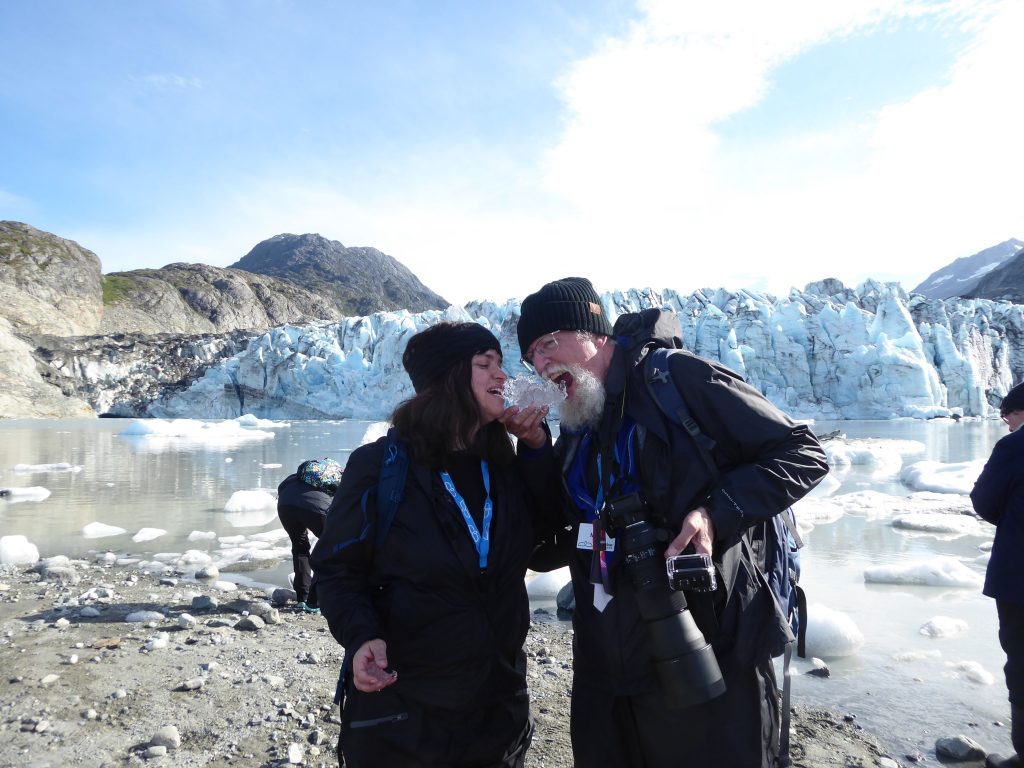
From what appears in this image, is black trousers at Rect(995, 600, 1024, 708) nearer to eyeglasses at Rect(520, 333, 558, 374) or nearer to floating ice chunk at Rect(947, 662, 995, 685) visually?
floating ice chunk at Rect(947, 662, 995, 685)

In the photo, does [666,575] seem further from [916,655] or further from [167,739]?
[916,655]

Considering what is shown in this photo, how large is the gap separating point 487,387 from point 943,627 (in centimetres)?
452

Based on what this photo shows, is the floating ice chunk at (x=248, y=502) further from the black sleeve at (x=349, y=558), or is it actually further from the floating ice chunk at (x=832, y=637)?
the black sleeve at (x=349, y=558)

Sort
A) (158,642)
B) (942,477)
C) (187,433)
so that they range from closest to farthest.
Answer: (158,642) < (942,477) < (187,433)

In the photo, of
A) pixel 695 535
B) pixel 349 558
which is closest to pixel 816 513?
pixel 695 535

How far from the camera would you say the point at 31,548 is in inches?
273

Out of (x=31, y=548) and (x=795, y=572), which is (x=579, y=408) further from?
(x=31, y=548)

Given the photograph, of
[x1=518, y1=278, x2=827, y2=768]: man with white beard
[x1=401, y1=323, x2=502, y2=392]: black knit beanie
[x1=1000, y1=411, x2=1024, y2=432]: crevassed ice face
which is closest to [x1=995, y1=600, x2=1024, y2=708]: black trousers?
[x1=1000, y1=411, x2=1024, y2=432]: crevassed ice face

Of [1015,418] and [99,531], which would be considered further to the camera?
[99,531]

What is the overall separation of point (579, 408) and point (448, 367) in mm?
425

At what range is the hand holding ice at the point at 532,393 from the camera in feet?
6.18

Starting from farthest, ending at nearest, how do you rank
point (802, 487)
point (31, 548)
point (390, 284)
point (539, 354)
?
1. point (390, 284)
2. point (31, 548)
3. point (539, 354)
4. point (802, 487)

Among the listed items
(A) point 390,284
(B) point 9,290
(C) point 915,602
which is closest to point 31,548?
(C) point 915,602

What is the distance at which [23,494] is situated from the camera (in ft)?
36.6
